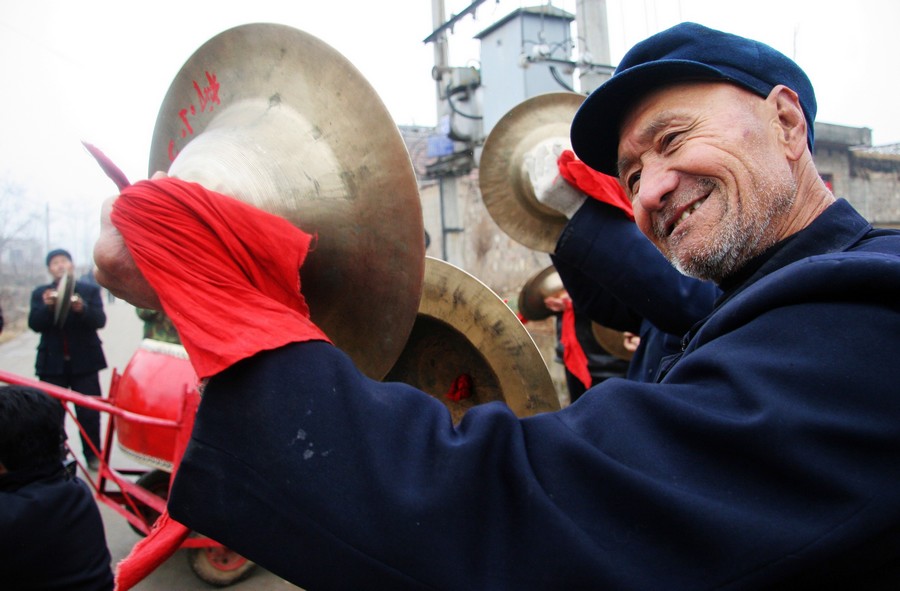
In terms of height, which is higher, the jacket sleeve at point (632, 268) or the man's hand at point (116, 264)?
the man's hand at point (116, 264)

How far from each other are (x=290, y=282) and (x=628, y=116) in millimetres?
675

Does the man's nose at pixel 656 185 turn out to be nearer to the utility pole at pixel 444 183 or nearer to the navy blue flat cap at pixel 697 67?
the navy blue flat cap at pixel 697 67

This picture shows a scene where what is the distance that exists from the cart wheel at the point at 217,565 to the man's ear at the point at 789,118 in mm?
3739

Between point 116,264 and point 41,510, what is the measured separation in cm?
174

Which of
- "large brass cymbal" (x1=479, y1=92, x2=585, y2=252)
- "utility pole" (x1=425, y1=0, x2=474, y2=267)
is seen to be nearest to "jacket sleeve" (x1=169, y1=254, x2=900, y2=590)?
"large brass cymbal" (x1=479, y1=92, x2=585, y2=252)

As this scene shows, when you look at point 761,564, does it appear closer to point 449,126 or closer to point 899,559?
point 899,559

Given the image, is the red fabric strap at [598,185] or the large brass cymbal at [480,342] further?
the large brass cymbal at [480,342]

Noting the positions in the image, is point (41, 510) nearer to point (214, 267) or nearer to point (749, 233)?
point (214, 267)

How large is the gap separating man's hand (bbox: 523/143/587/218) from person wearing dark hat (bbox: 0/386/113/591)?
194 centimetres

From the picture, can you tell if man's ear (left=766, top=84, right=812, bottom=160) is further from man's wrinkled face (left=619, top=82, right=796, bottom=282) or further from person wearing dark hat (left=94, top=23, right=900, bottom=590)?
person wearing dark hat (left=94, top=23, right=900, bottom=590)

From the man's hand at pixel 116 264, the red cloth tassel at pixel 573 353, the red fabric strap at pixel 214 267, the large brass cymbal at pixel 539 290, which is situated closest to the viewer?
the red fabric strap at pixel 214 267

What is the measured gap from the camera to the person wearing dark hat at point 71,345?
5598 millimetres

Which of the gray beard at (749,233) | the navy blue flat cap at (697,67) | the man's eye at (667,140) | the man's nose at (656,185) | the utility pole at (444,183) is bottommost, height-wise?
the utility pole at (444,183)

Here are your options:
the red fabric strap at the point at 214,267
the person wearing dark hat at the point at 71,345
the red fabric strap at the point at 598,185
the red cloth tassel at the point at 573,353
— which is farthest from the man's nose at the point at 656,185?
the person wearing dark hat at the point at 71,345
